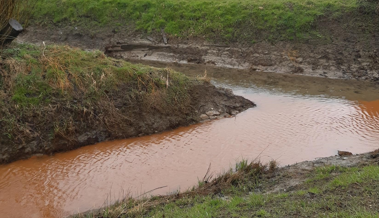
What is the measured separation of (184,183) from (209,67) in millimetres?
10846

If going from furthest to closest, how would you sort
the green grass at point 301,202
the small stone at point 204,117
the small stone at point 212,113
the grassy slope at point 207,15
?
the grassy slope at point 207,15 < the small stone at point 212,113 < the small stone at point 204,117 < the green grass at point 301,202

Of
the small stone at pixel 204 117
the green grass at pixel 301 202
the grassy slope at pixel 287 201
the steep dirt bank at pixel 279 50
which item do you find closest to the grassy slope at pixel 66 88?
the small stone at pixel 204 117

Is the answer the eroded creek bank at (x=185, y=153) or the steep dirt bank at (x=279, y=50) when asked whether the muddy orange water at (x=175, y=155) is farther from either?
the steep dirt bank at (x=279, y=50)

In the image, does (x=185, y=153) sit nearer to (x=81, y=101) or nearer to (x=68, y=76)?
(x=81, y=101)

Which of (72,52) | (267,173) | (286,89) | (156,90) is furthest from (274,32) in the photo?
(267,173)

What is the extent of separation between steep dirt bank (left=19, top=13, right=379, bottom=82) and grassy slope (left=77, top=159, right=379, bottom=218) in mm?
10678

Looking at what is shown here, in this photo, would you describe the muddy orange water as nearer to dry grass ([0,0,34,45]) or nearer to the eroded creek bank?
the eroded creek bank

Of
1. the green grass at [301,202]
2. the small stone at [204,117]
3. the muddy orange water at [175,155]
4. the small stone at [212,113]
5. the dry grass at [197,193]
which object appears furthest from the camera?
the small stone at [212,113]

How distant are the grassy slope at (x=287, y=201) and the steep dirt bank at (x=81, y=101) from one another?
3212 millimetres

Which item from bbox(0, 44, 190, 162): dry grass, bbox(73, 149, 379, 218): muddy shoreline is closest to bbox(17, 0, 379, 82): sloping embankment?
bbox(0, 44, 190, 162): dry grass

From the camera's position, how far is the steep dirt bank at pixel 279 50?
1602 cm

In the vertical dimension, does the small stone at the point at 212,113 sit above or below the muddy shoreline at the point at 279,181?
below

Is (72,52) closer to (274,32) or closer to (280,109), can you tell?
(280,109)

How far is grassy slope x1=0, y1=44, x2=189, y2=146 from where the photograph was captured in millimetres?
7992
